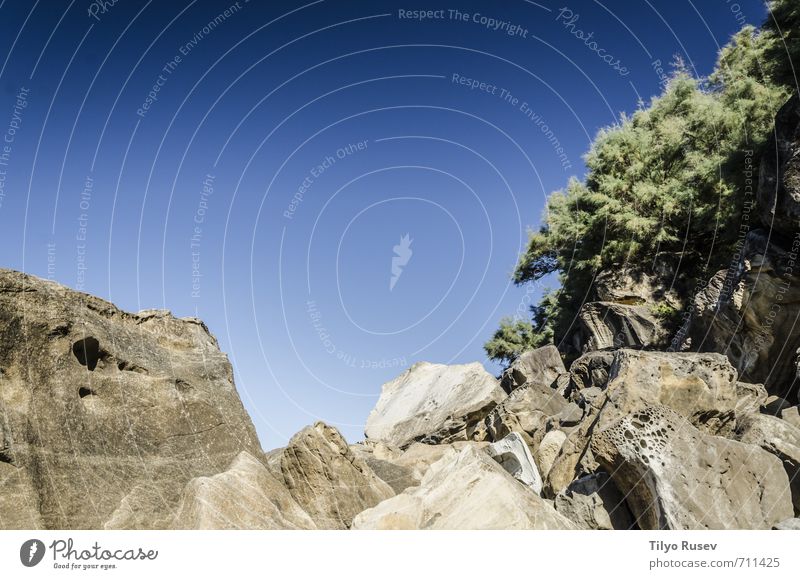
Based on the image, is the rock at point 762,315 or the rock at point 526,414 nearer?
the rock at point 526,414

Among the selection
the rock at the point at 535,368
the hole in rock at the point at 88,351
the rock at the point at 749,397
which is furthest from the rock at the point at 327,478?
the rock at the point at 535,368

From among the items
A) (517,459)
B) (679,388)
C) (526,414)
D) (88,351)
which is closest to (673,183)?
(526,414)

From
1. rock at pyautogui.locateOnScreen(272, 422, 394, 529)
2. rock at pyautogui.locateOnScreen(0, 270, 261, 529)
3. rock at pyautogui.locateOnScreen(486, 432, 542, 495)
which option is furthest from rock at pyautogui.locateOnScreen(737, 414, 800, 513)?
rock at pyautogui.locateOnScreen(0, 270, 261, 529)

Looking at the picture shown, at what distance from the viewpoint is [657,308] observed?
90.8 ft

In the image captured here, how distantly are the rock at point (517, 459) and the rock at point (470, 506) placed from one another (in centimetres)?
371

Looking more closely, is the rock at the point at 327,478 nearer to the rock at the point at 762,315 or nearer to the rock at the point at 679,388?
the rock at the point at 679,388

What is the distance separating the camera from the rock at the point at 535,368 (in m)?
24.6

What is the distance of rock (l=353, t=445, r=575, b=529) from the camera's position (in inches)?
316

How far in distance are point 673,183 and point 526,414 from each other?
19557mm

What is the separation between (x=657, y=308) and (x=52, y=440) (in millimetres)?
24248

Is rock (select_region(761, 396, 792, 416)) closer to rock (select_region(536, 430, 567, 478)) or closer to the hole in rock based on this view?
rock (select_region(536, 430, 567, 478))

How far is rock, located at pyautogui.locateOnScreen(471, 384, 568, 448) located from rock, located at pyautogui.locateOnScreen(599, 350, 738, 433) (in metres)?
3.89

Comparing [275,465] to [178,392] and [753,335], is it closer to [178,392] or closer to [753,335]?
[178,392]

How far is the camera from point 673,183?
31188mm
